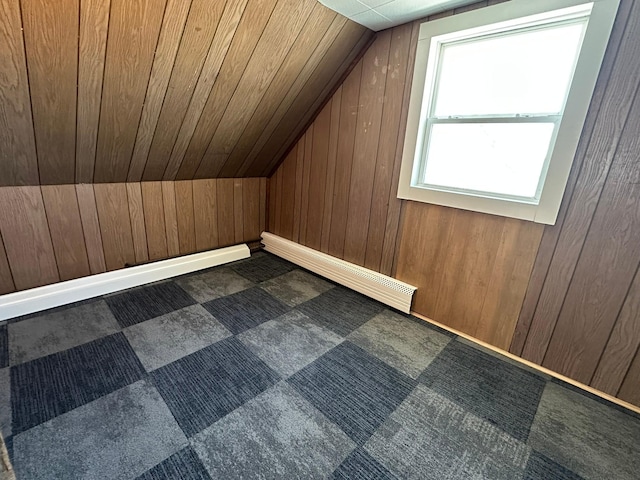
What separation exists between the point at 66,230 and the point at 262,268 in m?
1.55

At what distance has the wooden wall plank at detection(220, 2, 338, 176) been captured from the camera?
6.20 feet

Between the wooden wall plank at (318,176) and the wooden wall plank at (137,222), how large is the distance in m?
1.43

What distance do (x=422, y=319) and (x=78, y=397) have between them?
208 cm

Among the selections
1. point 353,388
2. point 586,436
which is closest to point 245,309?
point 353,388

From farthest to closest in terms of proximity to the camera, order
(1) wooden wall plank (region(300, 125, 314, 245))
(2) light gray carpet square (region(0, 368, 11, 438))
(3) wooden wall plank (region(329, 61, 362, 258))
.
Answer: (1) wooden wall plank (region(300, 125, 314, 245)) < (3) wooden wall plank (region(329, 61, 362, 258)) < (2) light gray carpet square (region(0, 368, 11, 438))

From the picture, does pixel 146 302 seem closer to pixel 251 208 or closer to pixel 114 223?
pixel 114 223

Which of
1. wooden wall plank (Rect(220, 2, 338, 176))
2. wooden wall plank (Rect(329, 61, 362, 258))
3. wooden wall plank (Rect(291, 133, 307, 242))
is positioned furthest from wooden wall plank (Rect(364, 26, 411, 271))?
wooden wall plank (Rect(291, 133, 307, 242))

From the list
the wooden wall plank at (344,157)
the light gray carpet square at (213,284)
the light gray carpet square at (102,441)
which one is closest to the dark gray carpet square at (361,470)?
the light gray carpet square at (102,441)

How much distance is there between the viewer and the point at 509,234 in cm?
179

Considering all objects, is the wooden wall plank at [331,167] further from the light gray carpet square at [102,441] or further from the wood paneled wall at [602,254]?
the light gray carpet square at [102,441]

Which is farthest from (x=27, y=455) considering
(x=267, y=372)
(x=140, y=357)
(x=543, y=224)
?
(x=543, y=224)

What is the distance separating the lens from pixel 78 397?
1.43m

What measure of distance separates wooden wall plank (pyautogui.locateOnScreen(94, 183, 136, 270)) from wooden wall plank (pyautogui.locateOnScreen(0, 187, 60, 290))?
Answer: 1.07 feet

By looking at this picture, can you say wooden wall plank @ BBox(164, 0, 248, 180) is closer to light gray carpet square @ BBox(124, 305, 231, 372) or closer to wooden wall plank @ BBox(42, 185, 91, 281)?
wooden wall plank @ BBox(42, 185, 91, 281)
